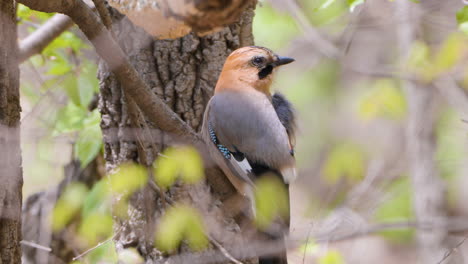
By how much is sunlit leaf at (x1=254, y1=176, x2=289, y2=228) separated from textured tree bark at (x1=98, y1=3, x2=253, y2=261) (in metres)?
0.16

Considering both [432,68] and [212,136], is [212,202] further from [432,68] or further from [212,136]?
[432,68]

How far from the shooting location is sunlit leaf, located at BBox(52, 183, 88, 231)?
372 centimetres

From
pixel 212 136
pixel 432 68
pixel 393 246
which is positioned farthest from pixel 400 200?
pixel 212 136

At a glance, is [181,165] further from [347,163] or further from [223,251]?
[347,163]

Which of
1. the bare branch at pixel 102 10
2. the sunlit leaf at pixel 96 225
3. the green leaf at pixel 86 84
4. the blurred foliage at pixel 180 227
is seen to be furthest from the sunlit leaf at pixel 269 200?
the green leaf at pixel 86 84

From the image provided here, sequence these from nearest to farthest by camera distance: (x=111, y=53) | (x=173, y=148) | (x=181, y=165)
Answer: (x=111, y=53)
(x=181, y=165)
(x=173, y=148)

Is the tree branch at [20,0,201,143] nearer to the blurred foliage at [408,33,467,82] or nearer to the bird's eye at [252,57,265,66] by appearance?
the bird's eye at [252,57,265,66]

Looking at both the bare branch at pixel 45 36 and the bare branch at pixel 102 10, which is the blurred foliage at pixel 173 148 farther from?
the bare branch at pixel 102 10

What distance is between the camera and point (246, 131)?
10.4ft

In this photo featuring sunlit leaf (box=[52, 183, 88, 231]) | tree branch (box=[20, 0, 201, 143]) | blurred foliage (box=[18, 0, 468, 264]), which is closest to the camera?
tree branch (box=[20, 0, 201, 143])

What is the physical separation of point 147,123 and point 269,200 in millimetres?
713

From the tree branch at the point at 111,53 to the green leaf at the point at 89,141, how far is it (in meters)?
1.02

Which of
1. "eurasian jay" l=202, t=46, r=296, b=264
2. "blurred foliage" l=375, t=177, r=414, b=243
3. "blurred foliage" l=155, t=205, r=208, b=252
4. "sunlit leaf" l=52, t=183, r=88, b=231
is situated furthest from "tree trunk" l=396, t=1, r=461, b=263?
"blurred foliage" l=155, t=205, r=208, b=252

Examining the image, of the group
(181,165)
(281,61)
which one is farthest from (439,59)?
(181,165)
